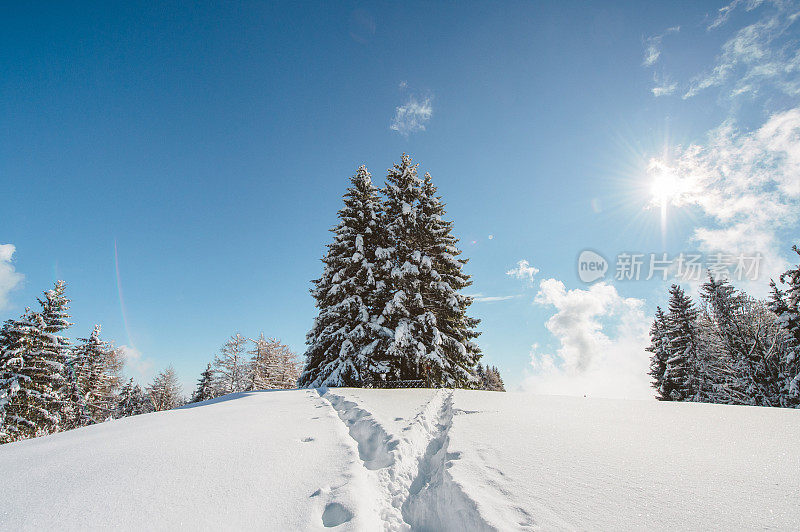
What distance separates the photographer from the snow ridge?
283 cm

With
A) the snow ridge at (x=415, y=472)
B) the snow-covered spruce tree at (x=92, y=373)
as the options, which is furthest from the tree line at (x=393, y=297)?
the snow-covered spruce tree at (x=92, y=373)

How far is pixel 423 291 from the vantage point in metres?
13.5

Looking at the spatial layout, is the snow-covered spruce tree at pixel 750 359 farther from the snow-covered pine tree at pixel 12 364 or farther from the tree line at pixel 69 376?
the snow-covered pine tree at pixel 12 364

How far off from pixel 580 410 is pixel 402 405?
141 inches

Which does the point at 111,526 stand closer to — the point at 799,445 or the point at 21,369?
the point at 799,445

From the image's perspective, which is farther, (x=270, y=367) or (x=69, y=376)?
(x=270, y=367)

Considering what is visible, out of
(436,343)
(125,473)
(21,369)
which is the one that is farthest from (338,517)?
(21,369)

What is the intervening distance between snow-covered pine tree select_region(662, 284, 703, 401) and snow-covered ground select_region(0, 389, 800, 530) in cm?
2265

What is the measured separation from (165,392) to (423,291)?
134ft

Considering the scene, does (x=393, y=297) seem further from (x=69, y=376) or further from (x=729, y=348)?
(x=69, y=376)

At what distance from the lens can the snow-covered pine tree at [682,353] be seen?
22.3 meters

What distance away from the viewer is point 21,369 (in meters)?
16.3

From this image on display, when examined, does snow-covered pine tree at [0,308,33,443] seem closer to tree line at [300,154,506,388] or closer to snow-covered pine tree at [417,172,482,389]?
tree line at [300,154,506,388]

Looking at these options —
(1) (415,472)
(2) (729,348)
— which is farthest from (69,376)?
(2) (729,348)
